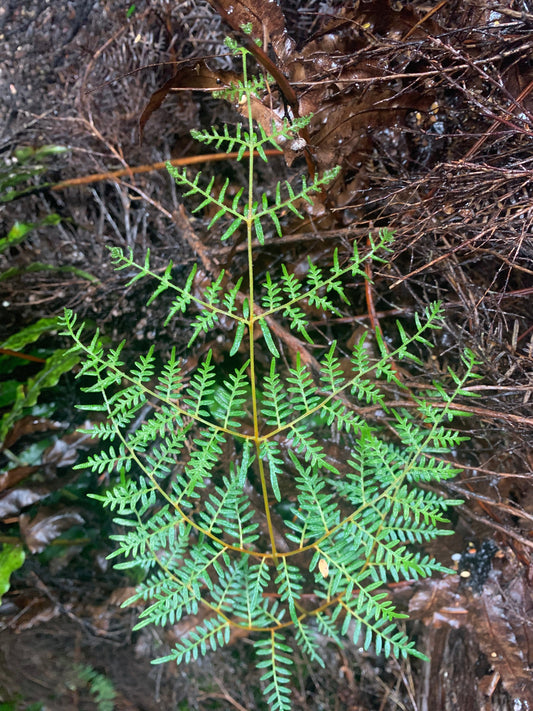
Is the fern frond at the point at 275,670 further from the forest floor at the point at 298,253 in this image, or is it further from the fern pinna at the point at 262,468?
the forest floor at the point at 298,253

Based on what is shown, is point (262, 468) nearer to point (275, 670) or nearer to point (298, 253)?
point (275, 670)

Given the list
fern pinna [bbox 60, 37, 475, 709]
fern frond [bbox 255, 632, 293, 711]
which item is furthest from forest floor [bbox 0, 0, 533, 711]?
fern frond [bbox 255, 632, 293, 711]

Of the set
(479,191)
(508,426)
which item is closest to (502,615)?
(508,426)

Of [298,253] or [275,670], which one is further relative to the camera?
[298,253]

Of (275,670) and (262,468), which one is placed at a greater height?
(262,468)

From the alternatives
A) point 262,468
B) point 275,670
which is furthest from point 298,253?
point 275,670

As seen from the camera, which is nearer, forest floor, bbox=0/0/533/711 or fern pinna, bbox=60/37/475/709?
fern pinna, bbox=60/37/475/709

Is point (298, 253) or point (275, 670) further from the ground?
point (298, 253)

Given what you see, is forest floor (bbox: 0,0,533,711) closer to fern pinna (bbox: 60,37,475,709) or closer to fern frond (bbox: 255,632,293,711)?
fern pinna (bbox: 60,37,475,709)
